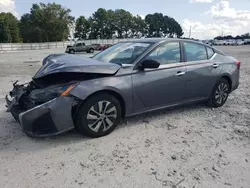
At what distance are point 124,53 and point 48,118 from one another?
180 centimetres

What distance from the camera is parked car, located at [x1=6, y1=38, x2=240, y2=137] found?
3309 millimetres

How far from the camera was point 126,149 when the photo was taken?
3328mm

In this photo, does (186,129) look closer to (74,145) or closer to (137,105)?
(137,105)

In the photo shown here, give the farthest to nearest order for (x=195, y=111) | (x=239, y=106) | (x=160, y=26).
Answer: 1. (x=160, y=26)
2. (x=239, y=106)
3. (x=195, y=111)

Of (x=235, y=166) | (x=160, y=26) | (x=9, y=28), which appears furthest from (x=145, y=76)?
(x=160, y=26)

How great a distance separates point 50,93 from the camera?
3363 millimetres

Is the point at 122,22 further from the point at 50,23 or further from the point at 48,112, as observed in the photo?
the point at 48,112

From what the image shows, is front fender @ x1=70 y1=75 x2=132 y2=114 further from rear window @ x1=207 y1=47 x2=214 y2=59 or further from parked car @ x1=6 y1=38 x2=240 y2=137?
rear window @ x1=207 y1=47 x2=214 y2=59

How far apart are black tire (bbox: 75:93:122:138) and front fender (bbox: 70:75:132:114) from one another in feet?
0.36

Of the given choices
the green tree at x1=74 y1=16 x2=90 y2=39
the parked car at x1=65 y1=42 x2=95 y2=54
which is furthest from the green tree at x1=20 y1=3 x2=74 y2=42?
the parked car at x1=65 y1=42 x2=95 y2=54

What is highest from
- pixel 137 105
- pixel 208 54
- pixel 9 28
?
pixel 9 28

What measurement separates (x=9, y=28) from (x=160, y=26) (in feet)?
185

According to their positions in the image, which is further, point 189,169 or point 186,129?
point 186,129

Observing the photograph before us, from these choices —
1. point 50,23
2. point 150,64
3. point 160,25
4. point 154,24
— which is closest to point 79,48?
point 150,64
